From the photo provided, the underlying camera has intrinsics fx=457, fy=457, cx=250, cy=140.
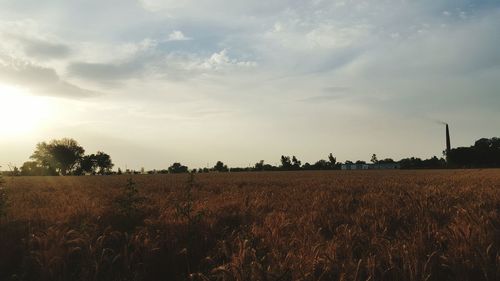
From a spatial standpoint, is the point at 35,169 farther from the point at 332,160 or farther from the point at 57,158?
the point at 332,160

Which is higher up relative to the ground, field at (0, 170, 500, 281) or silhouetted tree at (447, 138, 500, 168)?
silhouetted tree at (447, 138, 500, 168)

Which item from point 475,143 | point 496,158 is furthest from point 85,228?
point 475,143

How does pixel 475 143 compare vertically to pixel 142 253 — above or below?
above

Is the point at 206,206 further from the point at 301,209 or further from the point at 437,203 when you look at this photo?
the point at 437,203

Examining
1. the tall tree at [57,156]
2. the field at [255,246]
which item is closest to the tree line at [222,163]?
the tall tree at [57,156]

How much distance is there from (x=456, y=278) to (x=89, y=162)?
16760cm

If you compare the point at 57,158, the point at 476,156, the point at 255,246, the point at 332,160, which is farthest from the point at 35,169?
the point at 255,246

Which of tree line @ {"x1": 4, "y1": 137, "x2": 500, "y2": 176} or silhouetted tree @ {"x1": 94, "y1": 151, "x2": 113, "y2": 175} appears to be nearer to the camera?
tree line @ {"x1": 4, "y1": 137, "x2": 500, "y2": 176}

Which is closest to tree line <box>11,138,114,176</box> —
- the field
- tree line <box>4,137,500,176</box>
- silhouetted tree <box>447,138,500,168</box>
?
tree line <box>4,137,500,176</box>

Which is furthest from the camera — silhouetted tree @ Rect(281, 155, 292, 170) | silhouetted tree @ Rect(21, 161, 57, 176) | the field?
silhouetted tree @ Rect(281, 155, 292, 170)

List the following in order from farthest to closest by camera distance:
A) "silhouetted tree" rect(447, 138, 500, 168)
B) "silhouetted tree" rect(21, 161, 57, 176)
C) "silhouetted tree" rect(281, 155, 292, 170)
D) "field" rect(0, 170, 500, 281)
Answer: "silhouetted tree" rect(281, 155, 292, 170)
"silhouetted tree" rect(21, 161, 57, 176)
"silhouetted tree" rect(447, 138, 500, 168)
"field" rect(0, 170, 500, 281)

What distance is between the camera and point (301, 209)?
9867mm

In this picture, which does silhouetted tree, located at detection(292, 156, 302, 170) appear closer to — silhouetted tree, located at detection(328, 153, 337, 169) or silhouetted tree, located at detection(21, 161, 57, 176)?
silhouetted tree, located at detection(328, 153, 337, 169)

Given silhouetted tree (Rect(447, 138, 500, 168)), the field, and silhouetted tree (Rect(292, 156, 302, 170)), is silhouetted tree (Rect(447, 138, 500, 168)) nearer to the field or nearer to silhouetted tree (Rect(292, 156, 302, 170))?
silhouetted tree (Rect(292, 156, 302, 170))
